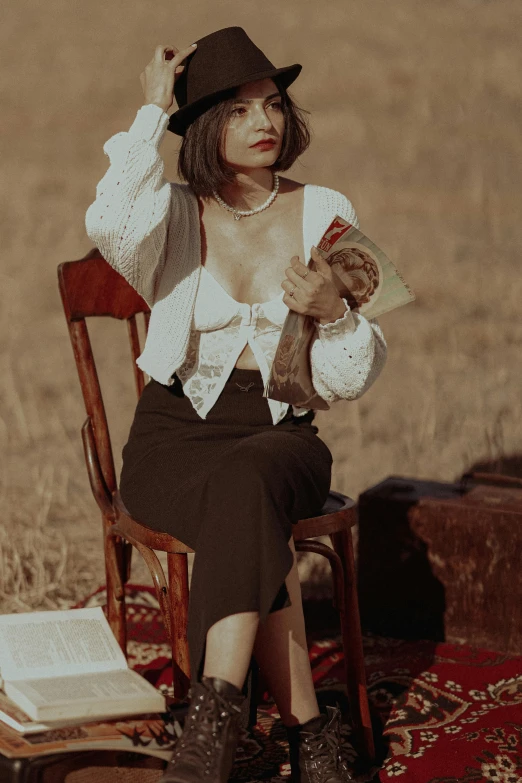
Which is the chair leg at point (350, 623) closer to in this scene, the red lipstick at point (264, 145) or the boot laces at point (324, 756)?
the boot laces at point (324, 756)

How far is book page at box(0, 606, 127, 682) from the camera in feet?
6.66

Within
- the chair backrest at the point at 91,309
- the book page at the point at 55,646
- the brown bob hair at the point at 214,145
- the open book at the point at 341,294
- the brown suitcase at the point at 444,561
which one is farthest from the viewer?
the brown suitcase at the point at 444,561

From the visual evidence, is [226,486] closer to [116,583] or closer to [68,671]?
[68,671]

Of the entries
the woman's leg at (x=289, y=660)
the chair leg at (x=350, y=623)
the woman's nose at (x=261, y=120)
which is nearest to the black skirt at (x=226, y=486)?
the woman's leg at (x=289, y=660)

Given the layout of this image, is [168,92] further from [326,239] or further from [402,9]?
[402,9]

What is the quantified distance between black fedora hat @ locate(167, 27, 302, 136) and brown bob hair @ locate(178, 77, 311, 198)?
0.10ft

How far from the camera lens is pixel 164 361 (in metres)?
2.59

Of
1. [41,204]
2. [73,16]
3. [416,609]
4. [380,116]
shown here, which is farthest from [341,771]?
[73,16]

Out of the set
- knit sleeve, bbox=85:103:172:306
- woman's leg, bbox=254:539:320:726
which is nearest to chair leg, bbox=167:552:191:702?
woman's leg, bbox=254:539:320:726

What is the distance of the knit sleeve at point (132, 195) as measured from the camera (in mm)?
2432

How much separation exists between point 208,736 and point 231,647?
7.0 inches

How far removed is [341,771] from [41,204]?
595 cm

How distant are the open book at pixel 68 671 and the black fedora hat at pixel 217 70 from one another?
4.08ft

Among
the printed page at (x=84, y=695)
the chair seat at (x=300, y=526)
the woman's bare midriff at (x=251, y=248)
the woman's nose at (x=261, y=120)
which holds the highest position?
the woman's nose at (x=261, y=120)
